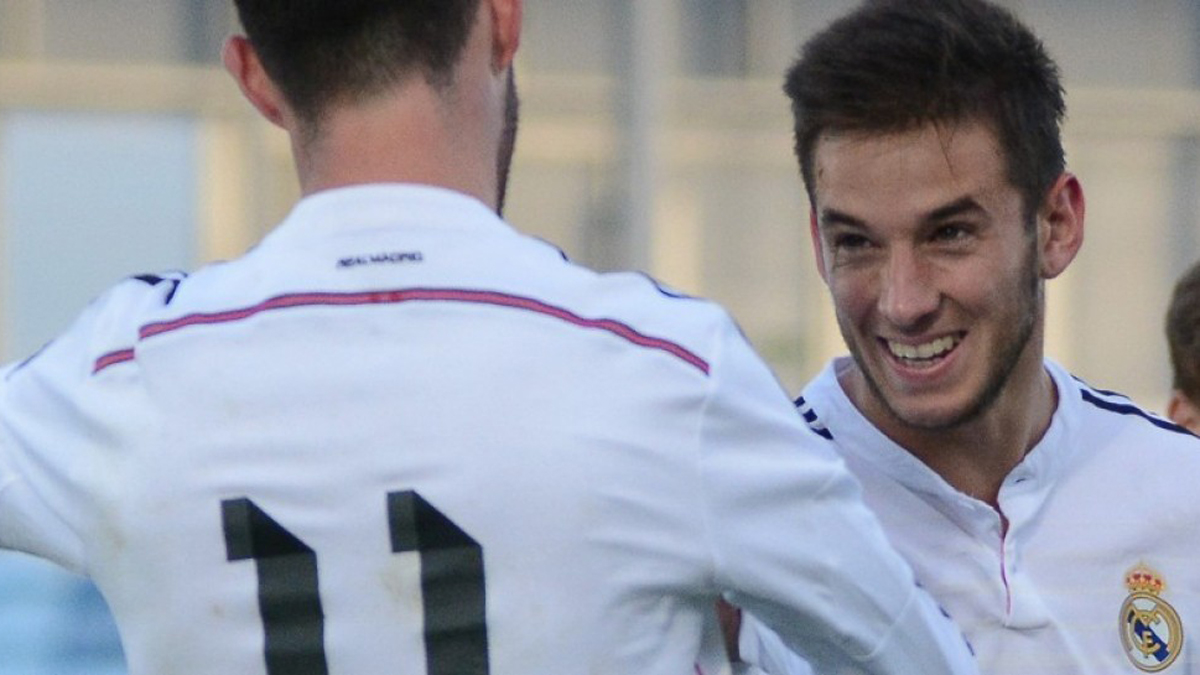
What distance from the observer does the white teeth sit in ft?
7.45

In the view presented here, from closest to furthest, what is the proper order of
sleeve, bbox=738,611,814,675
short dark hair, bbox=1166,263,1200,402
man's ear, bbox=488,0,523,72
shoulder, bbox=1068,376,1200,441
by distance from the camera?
man's ear, bbox=488,0,523,72 → sleeve, bbox=738,611,814,675 → shoulder, bbox=1068,376,1200,441 → short dark hair, bbox=1166,263,1200,402

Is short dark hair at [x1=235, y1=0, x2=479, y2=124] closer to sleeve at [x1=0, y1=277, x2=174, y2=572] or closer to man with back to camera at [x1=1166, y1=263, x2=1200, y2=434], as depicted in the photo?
sleeve at [x1=0, y1=277, x2=174, y2=572]

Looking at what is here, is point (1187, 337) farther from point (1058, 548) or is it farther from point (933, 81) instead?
point (933, 81)

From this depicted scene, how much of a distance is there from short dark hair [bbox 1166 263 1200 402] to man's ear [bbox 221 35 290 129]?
1.96 m

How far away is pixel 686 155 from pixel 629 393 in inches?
220

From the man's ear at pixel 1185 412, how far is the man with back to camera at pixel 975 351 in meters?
0.94

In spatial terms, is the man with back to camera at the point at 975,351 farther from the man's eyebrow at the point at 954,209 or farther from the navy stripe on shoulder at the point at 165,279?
the navy stripe on shoulder at the point at 165,279

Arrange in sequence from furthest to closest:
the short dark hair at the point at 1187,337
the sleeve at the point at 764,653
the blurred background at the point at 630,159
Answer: the blurred background at the point at 630,159 → the short dark hair at the point at 1187,337 → the sleeve at the point at 764,653

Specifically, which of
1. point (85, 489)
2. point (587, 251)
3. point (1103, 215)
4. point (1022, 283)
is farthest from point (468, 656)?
point (1103, 215)

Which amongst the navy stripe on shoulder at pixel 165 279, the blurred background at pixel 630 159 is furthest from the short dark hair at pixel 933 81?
the blurred background at pixel 630 159

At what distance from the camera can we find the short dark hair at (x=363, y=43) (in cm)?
171

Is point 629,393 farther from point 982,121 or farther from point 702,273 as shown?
point 702,273

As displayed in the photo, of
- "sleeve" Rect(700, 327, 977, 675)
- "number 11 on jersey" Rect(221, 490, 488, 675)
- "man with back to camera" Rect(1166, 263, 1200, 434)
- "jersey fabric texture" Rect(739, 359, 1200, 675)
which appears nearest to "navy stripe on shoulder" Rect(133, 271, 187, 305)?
"number 11 on jersey" Rect(221, 490, 488, 675)

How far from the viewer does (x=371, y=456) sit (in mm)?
1625
